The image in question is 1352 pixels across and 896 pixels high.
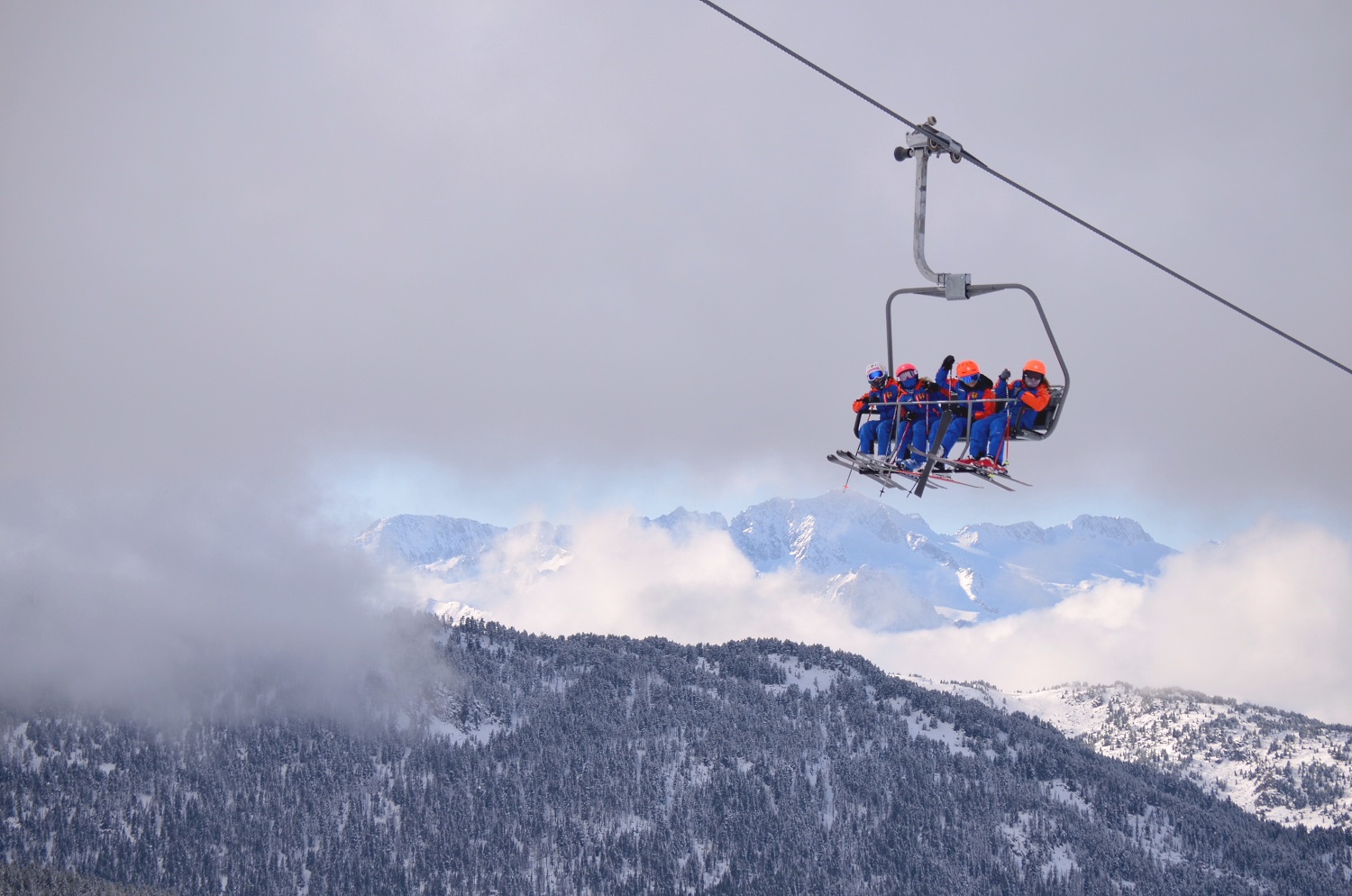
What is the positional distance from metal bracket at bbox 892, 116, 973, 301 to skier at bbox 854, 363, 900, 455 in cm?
760

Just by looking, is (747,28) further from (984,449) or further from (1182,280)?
(984,449)

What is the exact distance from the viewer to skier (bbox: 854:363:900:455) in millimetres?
32656

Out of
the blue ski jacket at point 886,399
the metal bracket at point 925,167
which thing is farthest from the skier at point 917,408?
the metal bracket at point 925,167

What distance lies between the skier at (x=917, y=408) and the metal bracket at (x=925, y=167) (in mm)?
6969

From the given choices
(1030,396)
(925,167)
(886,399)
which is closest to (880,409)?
(886,399)

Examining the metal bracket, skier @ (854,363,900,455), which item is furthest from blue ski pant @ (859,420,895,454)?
the metal bracket

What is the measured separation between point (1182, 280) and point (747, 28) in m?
8.41

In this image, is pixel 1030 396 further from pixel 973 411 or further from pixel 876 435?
pixel 876 435

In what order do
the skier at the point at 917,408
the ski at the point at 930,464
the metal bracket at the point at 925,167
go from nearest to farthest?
the metal bracket at the point at 925,167 → the ski at the point at 930,464 → the skier at the point at 917,408

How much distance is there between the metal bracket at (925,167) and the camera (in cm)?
2333

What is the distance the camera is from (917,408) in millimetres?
32125

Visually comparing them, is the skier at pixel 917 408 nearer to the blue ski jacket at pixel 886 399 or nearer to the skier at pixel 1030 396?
the blue ski jacket at pixel 886 399

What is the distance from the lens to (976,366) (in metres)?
31.5

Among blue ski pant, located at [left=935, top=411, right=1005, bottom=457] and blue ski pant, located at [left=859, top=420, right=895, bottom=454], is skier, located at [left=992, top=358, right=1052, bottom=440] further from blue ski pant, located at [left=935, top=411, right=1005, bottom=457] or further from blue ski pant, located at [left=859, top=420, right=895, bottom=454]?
blue ski pant, located at [left=859, top=420, right=895, bottom=454]
